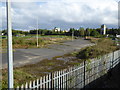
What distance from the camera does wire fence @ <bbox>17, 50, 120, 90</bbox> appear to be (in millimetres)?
3343

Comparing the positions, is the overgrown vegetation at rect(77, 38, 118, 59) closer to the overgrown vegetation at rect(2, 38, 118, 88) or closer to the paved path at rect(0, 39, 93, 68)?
the overgrown vegetation at rect(2, 38, 118, 88)

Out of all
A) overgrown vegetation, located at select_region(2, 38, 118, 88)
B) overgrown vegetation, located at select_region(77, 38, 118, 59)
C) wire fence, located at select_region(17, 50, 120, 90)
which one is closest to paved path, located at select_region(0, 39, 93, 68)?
overgrown vegetation, located at select_region(2, 38, 118, 88)

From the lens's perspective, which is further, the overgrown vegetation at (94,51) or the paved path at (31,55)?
the overgrown vegetation at (94,51)

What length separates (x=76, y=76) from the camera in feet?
15.7

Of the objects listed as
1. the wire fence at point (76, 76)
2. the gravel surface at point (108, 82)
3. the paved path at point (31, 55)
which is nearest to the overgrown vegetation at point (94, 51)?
the paved path at point (31, 55)

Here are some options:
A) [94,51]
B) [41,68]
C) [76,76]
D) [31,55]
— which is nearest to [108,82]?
[76,76]

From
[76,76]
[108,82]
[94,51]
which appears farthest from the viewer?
[94,51]

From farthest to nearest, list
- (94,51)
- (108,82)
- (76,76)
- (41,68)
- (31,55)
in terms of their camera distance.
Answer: (31,55) < (94,51) < (41,68) < (108,82) < (76,76)

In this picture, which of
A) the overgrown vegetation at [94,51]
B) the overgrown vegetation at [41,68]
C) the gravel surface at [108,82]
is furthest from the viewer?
the overgrown vegetation at [94,51]

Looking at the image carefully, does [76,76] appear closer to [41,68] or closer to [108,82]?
[108,82]

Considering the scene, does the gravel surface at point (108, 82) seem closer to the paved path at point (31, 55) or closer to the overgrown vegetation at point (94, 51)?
the overgrown vegetation at point (94, 51)

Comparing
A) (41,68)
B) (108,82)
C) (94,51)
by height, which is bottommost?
(41,68)

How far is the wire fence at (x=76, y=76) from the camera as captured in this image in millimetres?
3343

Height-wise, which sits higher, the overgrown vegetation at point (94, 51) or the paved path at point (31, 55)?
the overgrown vegetation at point (94, 51)
